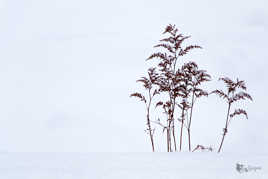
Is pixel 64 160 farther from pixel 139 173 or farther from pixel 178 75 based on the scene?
pixel 178 75

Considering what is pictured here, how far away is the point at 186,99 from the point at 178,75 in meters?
0.43

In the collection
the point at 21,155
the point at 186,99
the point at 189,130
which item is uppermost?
the point at 186,99

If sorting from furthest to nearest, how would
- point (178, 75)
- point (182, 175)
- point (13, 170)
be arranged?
point (178, 75) → point (13, 170) → point (182, 175)

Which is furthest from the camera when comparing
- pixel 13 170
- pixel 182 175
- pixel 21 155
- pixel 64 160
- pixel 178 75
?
pixel 178 75

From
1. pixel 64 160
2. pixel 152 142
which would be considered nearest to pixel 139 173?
pixel 64 160

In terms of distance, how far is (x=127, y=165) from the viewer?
175 inches

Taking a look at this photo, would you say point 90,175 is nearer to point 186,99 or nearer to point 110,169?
point 110,169

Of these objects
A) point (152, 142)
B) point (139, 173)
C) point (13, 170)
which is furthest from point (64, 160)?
point (152, 142)

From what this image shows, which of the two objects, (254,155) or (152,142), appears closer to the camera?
(254,155)

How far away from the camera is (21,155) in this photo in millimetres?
5152

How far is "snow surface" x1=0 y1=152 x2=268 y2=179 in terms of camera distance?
13.5 feet

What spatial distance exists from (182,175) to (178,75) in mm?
2305

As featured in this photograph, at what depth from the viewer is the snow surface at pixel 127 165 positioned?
412 cm

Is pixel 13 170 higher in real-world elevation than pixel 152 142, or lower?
lower
